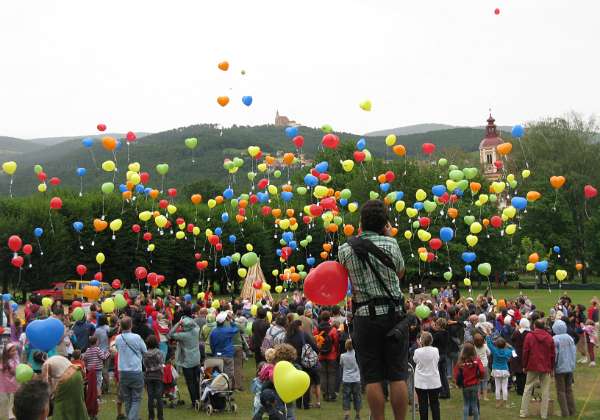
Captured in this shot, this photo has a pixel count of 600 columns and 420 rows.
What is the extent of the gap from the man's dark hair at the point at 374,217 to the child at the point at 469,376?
609cm

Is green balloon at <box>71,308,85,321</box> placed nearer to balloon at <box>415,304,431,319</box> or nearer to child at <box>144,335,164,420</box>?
child at <box>144,335,164,420</box>

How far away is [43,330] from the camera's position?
29.5 ft

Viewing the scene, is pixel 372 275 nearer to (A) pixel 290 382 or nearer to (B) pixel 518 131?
(A) pixel 290 382

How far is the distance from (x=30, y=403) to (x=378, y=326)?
91.3 inches

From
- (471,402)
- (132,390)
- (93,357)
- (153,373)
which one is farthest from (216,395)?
(471,402)

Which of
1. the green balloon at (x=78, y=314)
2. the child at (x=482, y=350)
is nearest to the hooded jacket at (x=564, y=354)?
the child at (x=482, y=350)

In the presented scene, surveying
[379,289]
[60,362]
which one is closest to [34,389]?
[379,289]

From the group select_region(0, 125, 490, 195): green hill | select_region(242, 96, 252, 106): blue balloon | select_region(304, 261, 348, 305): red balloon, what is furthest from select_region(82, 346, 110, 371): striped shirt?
select_region(0, 125, 490, 195): green hill

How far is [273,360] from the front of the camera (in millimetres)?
8477

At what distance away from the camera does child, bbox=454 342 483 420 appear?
1061 cm

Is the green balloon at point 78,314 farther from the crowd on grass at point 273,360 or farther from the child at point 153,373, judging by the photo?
the child at point 153,373

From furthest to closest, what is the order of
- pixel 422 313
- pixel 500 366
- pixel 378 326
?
pixel 422 313
pixel 500 366
pixel 378 326

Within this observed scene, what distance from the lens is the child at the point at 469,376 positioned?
34.8 feet

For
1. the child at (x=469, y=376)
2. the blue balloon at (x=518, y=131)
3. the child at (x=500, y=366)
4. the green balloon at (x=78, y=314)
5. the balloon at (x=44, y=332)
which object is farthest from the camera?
the blue balloon at (x=518, y=131)
